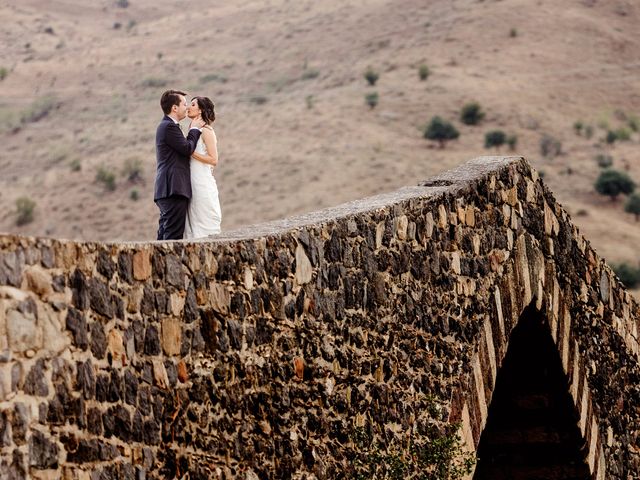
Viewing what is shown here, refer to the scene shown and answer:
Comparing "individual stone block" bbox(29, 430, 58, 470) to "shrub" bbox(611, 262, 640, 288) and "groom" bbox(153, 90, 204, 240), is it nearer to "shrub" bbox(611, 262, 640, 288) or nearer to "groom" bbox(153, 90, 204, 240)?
"groom" bbox(153, 90, 204, 240)

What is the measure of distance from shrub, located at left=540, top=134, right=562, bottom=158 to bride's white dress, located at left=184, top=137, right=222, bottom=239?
3904 cm

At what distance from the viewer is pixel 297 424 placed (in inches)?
278

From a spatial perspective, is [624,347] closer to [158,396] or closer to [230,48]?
[158,396]

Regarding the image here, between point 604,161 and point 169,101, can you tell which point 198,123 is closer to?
point 169,101

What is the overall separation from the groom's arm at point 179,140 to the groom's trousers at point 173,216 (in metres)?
0.32

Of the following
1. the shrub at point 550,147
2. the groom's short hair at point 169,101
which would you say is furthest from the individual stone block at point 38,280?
the shrub at point 550,147

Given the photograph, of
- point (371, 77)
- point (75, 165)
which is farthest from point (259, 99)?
point (75, 165)

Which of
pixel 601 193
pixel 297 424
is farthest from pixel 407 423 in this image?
pixel 601 193

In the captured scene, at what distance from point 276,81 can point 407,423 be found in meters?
49.5

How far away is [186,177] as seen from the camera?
30.1ft

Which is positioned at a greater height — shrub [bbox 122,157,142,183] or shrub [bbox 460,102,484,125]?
shrub [bbox 460,102,484,125]

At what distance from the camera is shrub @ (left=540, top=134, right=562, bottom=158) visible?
1863 inches

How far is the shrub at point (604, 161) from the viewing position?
151ft

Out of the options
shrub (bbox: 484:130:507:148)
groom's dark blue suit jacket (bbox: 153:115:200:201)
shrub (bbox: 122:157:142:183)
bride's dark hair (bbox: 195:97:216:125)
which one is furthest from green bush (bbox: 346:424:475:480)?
shrub (bbox: 122:157:142:183)
